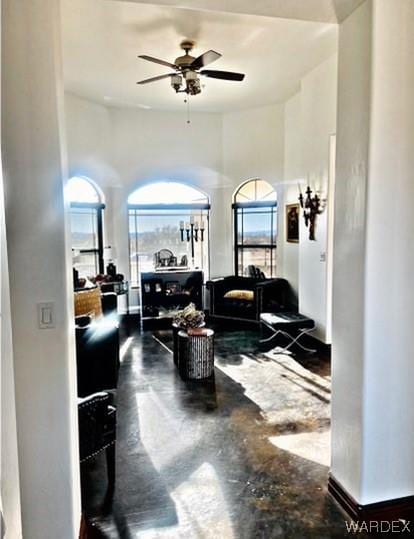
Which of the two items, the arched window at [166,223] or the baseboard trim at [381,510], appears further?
the arched window at [166,223]

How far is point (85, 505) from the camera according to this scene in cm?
244

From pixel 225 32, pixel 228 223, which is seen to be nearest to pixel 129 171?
pixel 228 223

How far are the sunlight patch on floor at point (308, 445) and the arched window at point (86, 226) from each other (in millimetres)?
4634

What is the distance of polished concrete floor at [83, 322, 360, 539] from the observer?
2299 millimetres

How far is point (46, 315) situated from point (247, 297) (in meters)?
5.10

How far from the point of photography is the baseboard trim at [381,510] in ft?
7.39

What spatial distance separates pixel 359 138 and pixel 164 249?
579cm

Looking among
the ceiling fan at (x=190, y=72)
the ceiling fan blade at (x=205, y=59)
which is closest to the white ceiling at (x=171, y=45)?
the ceiling fan at (x=190, y=72)

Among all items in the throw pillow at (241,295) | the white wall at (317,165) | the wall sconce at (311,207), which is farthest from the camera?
the throw pillow at (241,295)

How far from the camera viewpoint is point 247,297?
6.73 metres

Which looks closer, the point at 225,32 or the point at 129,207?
the point at 225,32

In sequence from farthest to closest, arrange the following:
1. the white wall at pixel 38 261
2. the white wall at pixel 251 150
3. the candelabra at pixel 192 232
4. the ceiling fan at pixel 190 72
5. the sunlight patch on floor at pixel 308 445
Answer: the candelabra at pixel 192 232, the white wall at pixel 251 150, the ceiling fan at pixel 190 72, the sunlight patch on floor at pixel 308 445, the white wall at pixel 38 261

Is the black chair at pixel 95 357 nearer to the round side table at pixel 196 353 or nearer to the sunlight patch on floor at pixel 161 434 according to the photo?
the sunlight patch on floor at pixel 161 434

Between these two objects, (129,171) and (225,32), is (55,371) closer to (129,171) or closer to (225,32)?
(225,32)
